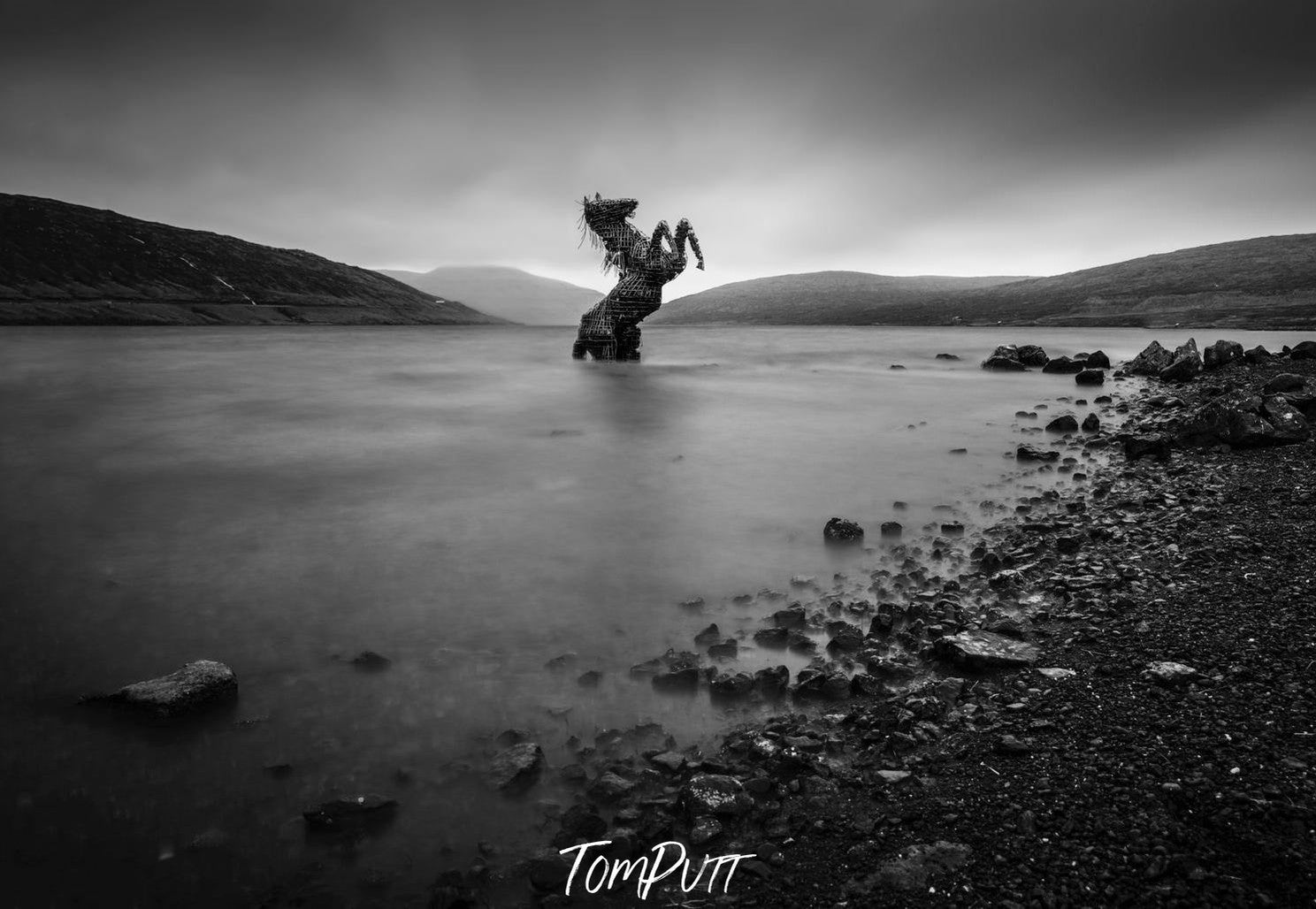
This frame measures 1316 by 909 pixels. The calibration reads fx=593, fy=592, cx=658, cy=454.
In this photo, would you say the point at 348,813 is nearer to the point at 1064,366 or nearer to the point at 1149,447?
the point at 1149,447

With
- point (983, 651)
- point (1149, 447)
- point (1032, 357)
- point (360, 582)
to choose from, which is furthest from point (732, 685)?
point (1032, 357)

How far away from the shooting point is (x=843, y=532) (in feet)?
21.4

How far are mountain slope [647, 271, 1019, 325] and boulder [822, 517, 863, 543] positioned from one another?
101m

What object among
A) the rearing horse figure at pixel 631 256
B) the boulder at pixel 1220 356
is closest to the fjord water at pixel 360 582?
the rearing horse figure at pixel 631 256

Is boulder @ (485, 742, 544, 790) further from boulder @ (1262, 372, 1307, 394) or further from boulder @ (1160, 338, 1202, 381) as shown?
boulder @ (1160, 338, 1202, 381)

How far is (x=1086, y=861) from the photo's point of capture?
233 cm

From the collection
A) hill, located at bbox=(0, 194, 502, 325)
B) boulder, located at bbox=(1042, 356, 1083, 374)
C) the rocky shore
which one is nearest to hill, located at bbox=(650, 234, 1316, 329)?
boulder, located at bbox=(1042, 356, 1083, 374)

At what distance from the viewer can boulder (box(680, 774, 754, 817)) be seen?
293cm

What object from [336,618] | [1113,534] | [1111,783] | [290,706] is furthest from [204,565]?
[1113,534]

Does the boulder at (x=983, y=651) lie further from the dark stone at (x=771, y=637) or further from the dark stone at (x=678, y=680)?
the dark stone at (x=678, y=680)

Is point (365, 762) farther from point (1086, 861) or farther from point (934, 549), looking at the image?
point (934, 549)

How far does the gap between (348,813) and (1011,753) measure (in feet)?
11.1

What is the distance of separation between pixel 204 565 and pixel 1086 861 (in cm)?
682

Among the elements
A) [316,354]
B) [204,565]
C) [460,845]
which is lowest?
[460,845]
